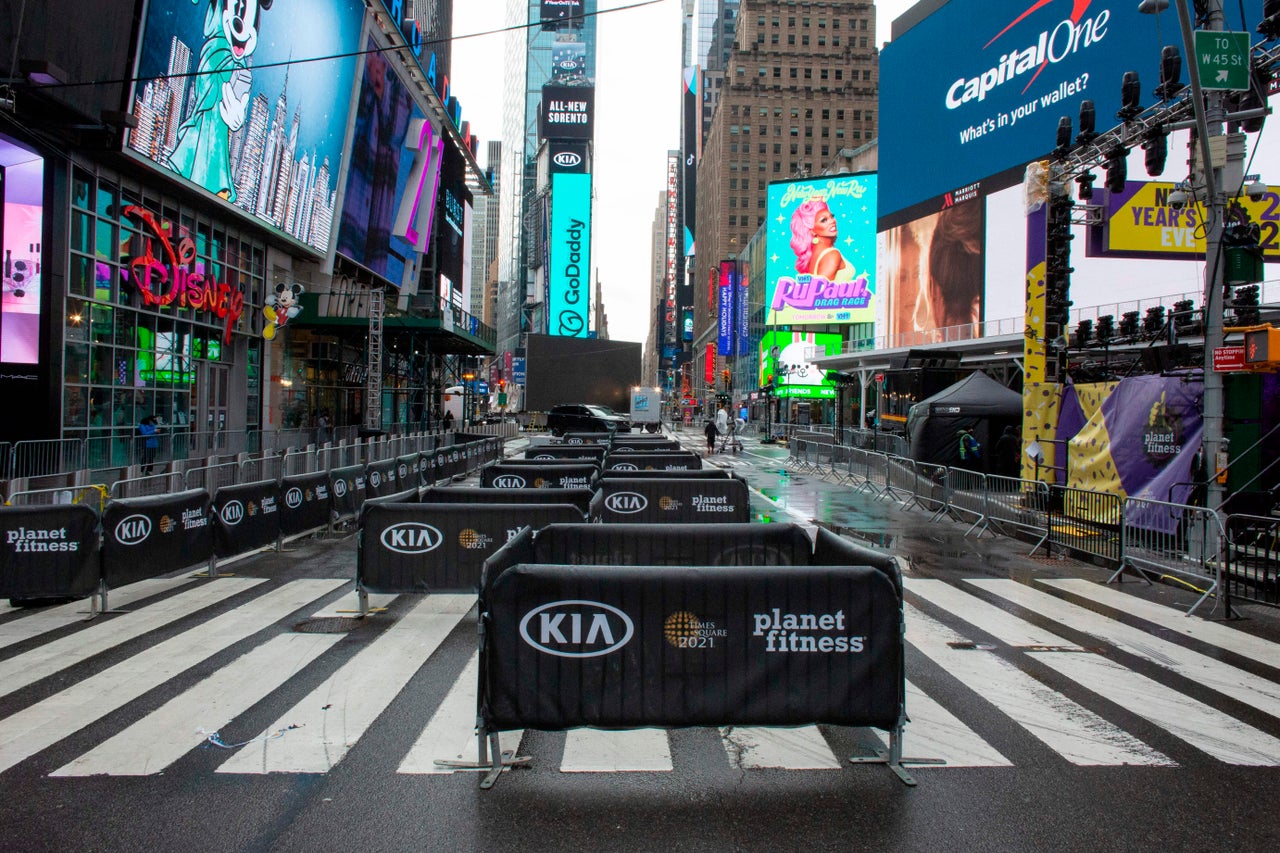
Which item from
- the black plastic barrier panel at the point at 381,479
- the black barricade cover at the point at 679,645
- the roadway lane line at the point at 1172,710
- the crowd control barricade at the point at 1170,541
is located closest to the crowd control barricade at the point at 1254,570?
the crowd control barricade at the point at 1170,541

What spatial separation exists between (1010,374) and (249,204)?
133 ft

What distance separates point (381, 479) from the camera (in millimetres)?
15922

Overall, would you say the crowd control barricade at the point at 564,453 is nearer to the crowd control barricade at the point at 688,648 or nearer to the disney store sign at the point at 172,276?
the disney store sign at the point at 172,276

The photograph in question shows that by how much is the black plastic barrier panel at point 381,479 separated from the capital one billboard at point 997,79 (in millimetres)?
39066

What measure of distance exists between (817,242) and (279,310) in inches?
2066

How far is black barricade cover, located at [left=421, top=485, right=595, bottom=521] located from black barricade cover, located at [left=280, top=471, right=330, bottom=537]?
327cm

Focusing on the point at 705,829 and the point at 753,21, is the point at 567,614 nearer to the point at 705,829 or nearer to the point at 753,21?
the point at 705,829

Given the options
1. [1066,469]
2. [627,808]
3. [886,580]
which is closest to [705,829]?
[627,808]

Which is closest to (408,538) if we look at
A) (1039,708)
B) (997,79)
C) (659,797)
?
(659,797)

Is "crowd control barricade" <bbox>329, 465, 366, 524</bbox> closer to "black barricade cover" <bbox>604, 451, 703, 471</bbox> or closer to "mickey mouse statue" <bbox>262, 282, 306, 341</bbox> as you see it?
"black barricade cover" <bbox>604, 451, 703, 471</bbox>

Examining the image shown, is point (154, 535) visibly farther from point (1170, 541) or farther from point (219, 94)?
point (219, 94)

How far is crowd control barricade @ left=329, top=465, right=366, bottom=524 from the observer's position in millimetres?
13648

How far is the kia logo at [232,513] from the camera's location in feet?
34.3

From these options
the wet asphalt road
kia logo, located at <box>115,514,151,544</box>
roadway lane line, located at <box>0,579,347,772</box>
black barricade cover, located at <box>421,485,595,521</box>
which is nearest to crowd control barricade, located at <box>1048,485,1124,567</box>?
the wet asphalt road
